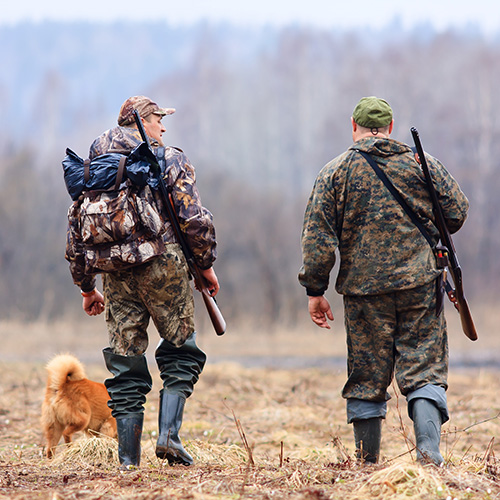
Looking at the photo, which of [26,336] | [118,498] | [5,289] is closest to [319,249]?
[118,498]

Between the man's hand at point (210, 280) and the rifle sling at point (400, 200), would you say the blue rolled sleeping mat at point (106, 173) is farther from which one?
the rifle sling at point (400, 200)

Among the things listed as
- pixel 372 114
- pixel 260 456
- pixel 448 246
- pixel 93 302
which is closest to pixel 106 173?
pixel 93 302

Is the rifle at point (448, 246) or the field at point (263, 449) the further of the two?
the rifle at point (448, 246)

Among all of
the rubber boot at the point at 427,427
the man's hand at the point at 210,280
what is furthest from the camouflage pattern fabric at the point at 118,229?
the rubber boot at the point at 427,427

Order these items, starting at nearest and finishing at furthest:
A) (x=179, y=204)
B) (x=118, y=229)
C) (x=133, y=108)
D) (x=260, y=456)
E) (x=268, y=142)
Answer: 1. (x=118, y=229)
2. (x=179, y=204)
3. (x=133, y=108)
4. (x=260, y=456)
5. (x=268, y=142)

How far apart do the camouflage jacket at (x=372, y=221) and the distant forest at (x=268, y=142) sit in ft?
57.3

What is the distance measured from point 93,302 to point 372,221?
2020mm

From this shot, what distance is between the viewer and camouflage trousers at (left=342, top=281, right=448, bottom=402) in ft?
14.2

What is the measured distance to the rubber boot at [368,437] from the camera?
15.0 feet

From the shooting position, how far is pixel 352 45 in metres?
45.9

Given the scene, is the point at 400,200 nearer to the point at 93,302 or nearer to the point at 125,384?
the point at 125,384

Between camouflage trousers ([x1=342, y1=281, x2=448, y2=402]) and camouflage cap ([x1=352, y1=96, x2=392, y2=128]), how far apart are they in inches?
42.1

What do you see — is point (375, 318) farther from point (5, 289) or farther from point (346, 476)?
point (5, 289)

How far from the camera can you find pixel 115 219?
4.32m
